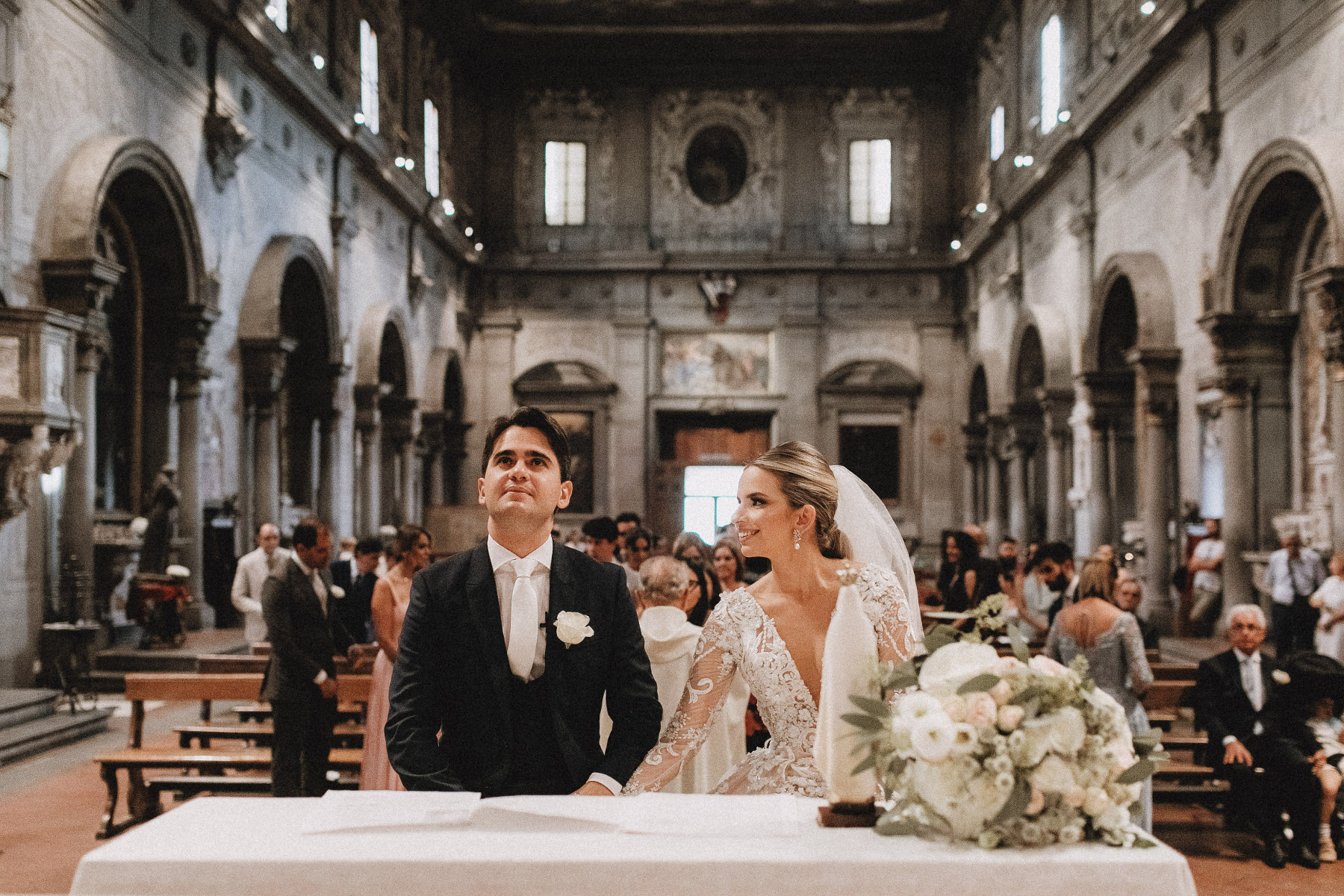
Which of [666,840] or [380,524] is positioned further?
[380,524]

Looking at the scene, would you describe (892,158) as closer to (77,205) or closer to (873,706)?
(77,205)

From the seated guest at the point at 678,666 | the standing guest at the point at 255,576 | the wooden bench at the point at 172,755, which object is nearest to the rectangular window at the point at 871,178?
the standing guest at the point at 255,576

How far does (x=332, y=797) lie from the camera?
255 centimetres

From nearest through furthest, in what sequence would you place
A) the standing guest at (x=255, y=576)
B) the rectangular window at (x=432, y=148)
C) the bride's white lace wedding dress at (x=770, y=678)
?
the bride's white lace wedding dress at (x=770, y=678), the standing guest at (x=255, y=576), the rectangular window at (x=432, y=148)

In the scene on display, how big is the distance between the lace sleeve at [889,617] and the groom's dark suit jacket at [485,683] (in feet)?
2.09

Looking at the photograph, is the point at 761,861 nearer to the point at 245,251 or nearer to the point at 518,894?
the point at 518,894

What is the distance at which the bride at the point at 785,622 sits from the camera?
3289 millimetres

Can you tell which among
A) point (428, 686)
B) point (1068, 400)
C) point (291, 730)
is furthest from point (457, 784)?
point (1068, 400)

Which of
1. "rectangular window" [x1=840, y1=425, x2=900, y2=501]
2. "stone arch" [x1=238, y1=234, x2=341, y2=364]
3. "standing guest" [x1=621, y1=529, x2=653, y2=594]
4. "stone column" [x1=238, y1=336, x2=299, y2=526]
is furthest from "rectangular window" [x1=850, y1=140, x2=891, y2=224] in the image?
"standing guest" [x1=621, y1=529, x2=653, y2=594]

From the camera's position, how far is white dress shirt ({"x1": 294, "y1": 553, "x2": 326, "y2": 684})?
6398 mm

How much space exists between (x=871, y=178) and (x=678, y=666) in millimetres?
24398

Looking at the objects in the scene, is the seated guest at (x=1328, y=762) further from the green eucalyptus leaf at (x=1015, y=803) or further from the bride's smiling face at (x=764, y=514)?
the green eucalyptus leaf at (x=1015, y=803)

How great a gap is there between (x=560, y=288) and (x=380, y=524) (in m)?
8.91

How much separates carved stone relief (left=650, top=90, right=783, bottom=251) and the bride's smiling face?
25.4 meters
